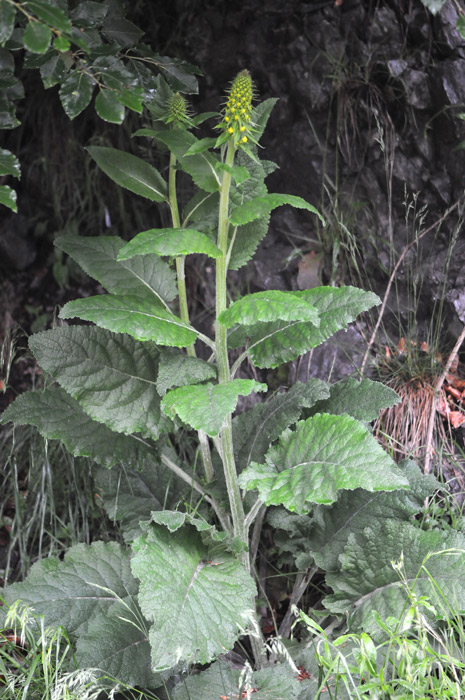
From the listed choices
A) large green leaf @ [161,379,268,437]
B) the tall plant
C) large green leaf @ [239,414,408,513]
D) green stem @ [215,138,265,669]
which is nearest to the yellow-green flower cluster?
the tall plant

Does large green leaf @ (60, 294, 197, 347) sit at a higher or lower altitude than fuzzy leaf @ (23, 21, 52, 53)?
lower

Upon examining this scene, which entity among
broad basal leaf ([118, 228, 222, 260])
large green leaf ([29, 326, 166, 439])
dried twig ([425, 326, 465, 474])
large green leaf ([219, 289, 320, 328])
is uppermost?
broad basal leaf ([118, 228, 222, 260])

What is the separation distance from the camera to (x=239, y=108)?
1448mm

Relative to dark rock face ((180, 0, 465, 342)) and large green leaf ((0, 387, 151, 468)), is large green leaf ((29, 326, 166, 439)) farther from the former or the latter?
dark rock face ((180, 0, 465, 342))

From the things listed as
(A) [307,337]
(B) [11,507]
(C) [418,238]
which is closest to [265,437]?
(A) [307,337]

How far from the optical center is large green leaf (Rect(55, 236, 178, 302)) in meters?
1.82

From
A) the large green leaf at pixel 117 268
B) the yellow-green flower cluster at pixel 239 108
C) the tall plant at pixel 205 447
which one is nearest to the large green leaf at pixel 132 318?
the tall plant at pixel 205 447

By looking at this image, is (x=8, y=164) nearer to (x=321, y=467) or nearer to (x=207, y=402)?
(x=207, y=402)

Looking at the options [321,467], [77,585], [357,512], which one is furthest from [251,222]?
[77,585]

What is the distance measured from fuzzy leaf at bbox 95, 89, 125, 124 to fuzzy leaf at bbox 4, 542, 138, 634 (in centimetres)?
113

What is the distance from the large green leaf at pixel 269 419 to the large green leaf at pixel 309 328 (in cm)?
15

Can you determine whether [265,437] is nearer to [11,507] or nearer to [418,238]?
[418,238]

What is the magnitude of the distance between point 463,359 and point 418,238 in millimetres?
476

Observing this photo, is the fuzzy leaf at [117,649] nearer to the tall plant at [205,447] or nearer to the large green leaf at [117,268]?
the tall plant at [205,447]
